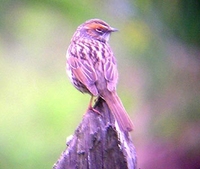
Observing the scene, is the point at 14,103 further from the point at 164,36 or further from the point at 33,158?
the point at 164,36

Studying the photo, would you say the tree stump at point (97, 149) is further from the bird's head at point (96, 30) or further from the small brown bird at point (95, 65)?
the bird's head at point (96, 30)

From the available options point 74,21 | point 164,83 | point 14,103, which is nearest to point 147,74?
point 164,83

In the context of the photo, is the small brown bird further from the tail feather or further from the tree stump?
the tree stump

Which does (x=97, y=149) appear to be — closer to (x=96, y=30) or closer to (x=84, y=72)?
(x=84, y=72)

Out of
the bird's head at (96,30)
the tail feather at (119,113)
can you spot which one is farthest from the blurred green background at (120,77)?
the tail feather at (119,113)

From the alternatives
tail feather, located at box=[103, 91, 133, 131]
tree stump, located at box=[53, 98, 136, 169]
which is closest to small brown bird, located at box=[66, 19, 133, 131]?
tail feather, located at box=[103, 91, 133, 131]

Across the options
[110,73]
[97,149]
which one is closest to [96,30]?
[110,73]
